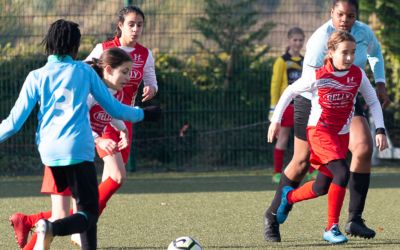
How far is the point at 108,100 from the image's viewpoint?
613cm

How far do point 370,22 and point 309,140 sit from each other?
7.20 m

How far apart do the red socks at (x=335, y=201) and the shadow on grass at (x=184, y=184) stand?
4.07 metres

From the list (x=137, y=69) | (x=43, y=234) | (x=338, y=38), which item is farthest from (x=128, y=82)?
(x=43, y=234)

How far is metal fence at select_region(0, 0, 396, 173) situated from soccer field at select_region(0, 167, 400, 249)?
1.97 ft

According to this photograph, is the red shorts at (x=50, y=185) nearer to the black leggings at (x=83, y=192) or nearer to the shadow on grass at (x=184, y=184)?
the black leggings at (x=83, y=192)

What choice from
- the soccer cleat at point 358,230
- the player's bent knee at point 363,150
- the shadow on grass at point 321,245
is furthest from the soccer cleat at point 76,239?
the player's bent knee at point 363,150

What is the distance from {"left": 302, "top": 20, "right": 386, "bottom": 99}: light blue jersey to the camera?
804 centimetres

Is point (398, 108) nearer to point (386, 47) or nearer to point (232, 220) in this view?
point (386, 47)

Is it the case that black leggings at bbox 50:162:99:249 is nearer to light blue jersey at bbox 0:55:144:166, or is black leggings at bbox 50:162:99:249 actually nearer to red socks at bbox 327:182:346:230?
light blue jersey at bbox 0:55:144:166

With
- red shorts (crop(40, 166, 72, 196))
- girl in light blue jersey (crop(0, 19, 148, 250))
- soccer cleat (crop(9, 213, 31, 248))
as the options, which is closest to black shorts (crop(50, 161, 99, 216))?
girl in light blue jersey (crop(0, 19, 148, 250))

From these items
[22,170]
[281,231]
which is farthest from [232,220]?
[22,170]

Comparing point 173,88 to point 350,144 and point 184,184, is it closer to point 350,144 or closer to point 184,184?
point 184,184

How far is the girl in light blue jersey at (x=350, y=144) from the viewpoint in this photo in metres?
7.79

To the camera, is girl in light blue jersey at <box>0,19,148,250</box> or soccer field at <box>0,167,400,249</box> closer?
girl in light blue jersey at <box>0,19,148,250</box>
